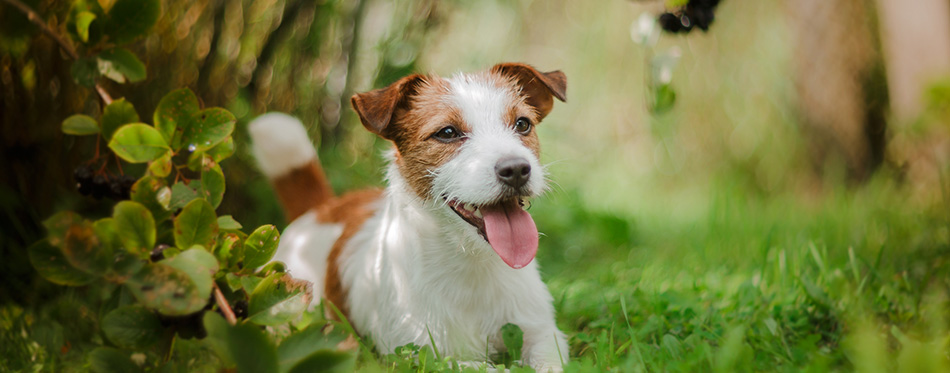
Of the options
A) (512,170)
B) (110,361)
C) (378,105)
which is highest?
(378,105)

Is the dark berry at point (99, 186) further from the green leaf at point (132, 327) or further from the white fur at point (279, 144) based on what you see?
the white fur at point (279, 144)

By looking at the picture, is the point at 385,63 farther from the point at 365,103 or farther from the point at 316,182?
the point at 365,103

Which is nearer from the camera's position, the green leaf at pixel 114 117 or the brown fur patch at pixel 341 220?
the green leaf at pixel 114 117

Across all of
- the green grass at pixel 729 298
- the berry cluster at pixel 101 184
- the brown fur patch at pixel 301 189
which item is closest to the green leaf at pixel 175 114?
the berry cluster at pixel 101 184

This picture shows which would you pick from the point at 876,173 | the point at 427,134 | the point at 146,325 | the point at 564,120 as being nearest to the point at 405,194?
the point at 427,134

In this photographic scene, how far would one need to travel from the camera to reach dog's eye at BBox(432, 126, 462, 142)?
233 centimetres

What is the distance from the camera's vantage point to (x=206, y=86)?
11.9 ft

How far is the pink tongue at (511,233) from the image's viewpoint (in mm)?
2074

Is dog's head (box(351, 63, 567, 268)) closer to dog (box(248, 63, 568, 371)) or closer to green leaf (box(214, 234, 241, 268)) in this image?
dog (box(248, 63, 568, 371))

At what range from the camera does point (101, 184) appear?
187 centimetres

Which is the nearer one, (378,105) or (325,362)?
(325,362)

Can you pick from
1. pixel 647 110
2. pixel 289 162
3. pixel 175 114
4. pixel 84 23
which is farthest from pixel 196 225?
pixel 647 110

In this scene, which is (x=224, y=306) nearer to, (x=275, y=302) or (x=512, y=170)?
(x=275, y=302)

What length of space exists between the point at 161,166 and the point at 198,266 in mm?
432
